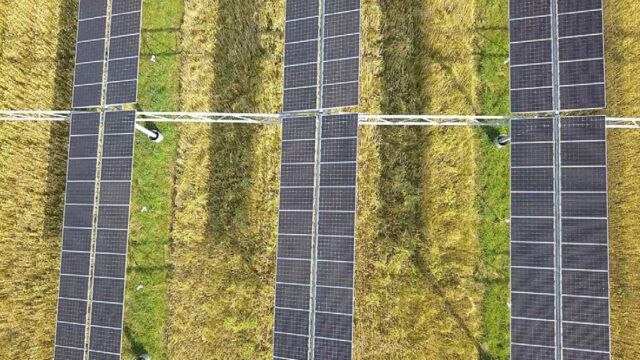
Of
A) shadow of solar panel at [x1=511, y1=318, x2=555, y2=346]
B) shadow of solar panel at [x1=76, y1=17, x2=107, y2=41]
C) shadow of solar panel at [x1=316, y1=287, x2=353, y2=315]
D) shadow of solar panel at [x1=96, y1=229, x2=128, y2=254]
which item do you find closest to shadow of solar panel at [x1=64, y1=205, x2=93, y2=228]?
shadow of solar panel at [x1=96, y1=229, x2=128, y2=254]

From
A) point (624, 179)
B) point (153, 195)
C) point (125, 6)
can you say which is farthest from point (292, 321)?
point (624, 179)

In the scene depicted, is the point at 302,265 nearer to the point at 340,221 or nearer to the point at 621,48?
the point at 340,221

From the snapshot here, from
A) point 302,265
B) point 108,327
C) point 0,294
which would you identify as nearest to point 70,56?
point 0,294

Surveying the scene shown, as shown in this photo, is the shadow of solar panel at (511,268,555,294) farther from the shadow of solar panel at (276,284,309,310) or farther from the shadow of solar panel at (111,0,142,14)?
the shadow of solar panel at (111,0,142,14)

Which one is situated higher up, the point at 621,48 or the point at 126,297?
the point at 621,48

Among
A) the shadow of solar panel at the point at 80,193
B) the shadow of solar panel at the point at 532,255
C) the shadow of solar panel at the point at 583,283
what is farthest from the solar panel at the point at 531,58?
the shadow of solar panel at the point at 80,193

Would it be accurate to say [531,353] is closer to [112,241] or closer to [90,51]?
[112,241]
